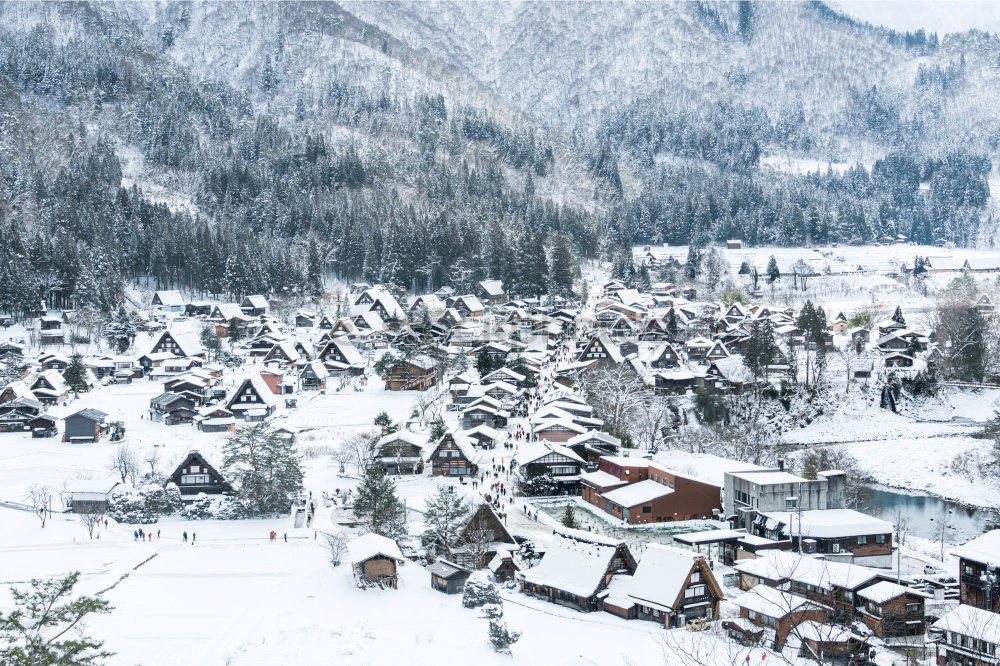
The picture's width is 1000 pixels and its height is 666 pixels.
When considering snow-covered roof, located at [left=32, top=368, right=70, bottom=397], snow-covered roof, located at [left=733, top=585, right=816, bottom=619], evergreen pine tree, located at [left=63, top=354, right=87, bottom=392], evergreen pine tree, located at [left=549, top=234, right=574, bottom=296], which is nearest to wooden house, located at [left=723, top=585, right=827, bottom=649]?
snow-covered roof, located at [left=733, top=585, right=816, bottom=619]

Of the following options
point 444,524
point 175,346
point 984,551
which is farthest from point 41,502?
point 984,551

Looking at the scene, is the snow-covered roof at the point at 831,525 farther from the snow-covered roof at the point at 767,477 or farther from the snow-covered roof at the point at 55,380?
the snow-covered roof at the point at 55,380

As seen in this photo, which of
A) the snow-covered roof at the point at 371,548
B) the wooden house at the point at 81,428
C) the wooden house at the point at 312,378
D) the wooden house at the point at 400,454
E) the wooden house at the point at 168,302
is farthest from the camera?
the wooden house at the point at 168,302

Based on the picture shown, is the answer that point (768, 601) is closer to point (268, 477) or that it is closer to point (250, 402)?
point (268, 477)

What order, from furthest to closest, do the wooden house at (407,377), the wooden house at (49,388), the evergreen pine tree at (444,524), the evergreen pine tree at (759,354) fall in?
the evergreen pine tree at (759,354) < the wooden house at (407,377) < the wooden house at (49,388) < the evergreen pine tree at (444,524)

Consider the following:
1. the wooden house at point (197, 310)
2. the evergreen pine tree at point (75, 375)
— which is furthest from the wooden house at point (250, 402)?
the wooden house at point (197, 310)

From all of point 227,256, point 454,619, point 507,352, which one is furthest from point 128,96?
point 454,619

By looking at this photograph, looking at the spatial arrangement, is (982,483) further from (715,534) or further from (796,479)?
(715,534)
